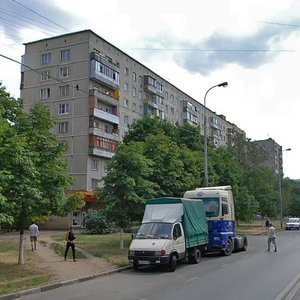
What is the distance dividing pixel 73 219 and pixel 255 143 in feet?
94.0

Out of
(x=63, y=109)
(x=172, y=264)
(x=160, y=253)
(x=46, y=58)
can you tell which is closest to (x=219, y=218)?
(x=172, y=264)

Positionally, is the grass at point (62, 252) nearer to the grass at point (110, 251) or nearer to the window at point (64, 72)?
the grass at point (110, 251)

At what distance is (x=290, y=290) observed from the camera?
1216 centimetres

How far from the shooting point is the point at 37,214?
1775 centimetres

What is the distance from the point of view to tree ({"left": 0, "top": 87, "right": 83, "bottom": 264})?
15.1 m

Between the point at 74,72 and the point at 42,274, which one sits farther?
the point at 74,72

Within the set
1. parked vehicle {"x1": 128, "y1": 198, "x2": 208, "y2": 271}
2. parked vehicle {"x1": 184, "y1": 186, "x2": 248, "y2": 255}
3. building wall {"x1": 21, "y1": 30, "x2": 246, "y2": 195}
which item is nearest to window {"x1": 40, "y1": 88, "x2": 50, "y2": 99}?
building wall {"x1": 21, "y1": 30, "x2": 246, "y2": 195}

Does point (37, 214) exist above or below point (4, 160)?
below

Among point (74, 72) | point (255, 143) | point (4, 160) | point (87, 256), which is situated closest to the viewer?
point (4, 160)

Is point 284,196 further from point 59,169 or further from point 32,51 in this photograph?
point 59,169

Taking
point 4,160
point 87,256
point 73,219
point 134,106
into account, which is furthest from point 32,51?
point 4,160

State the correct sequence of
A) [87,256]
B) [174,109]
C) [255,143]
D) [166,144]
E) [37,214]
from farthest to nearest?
[174,109]
[255,143]
[166,144]
[87,256]
[37,214]

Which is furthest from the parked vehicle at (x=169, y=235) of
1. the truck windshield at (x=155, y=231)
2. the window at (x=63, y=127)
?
the window at (x=63, y=127)

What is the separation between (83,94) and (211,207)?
36399mm
